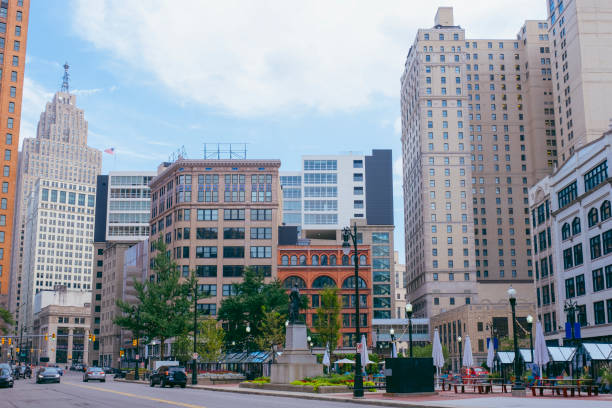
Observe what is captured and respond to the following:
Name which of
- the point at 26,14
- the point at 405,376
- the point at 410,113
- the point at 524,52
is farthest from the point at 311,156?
the point at 405,376

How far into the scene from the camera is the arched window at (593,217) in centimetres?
6207

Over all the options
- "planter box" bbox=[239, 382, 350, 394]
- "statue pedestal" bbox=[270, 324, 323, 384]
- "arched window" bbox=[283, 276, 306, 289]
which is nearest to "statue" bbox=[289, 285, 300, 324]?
"statue pedestal" bbox=[270, 324, 323, 384]

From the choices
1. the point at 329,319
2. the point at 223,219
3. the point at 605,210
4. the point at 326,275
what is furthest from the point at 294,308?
the point at 223,219

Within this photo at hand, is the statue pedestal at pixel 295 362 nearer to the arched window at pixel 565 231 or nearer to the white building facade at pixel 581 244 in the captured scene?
the white building facade at pixel 581 244

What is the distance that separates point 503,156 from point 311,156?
152 ft

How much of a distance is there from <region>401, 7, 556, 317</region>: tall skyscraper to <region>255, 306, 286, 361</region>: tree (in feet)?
209

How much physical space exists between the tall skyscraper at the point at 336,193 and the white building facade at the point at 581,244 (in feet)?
267

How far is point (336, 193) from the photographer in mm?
162875

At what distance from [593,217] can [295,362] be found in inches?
1398

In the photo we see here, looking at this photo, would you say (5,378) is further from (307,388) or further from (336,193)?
(336,193)

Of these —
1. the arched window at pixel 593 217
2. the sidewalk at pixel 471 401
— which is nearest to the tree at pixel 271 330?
the arched window at pixel 593 217

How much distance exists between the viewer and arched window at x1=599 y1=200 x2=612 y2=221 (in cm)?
5903

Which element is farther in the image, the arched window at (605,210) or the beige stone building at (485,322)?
the beige stone building at (485,322)

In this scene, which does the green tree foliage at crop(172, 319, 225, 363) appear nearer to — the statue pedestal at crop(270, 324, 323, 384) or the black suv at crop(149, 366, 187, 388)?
the black suv at crop(149, 366, 187, 388)
